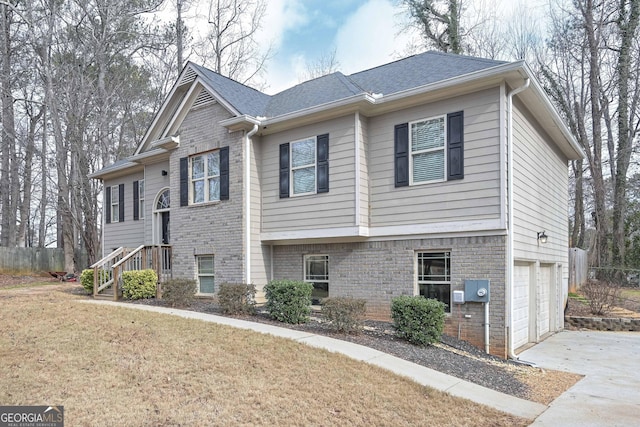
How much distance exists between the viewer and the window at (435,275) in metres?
9.11

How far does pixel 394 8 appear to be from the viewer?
26281 mm

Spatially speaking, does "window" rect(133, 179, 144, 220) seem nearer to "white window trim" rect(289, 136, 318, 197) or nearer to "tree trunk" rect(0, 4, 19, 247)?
"white window trim" rect(289, 136, 318, 197)

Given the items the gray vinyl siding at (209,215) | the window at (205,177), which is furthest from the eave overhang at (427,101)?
the window at (205,177)

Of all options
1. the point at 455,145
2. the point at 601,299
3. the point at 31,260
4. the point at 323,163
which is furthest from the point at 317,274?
the point at 31,260

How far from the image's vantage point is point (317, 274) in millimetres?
11203

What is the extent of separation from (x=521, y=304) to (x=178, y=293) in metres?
7.76

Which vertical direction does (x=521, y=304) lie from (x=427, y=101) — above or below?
below

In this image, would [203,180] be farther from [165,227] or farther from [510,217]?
[510,217]

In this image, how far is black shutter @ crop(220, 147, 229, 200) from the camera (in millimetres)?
11719

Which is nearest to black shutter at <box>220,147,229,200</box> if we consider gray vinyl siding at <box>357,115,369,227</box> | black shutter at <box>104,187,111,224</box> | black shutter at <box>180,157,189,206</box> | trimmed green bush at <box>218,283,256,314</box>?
black shutter at <box>180,157,189,206</box>

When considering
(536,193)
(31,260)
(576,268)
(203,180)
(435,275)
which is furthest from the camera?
(31,260)

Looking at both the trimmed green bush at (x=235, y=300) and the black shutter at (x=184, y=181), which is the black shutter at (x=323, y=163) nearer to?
the trimmed green bush at (x=235, y=300)

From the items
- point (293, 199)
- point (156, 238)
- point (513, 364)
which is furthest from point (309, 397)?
point (156, 238)

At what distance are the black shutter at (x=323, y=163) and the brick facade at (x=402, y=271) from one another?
1.44m
